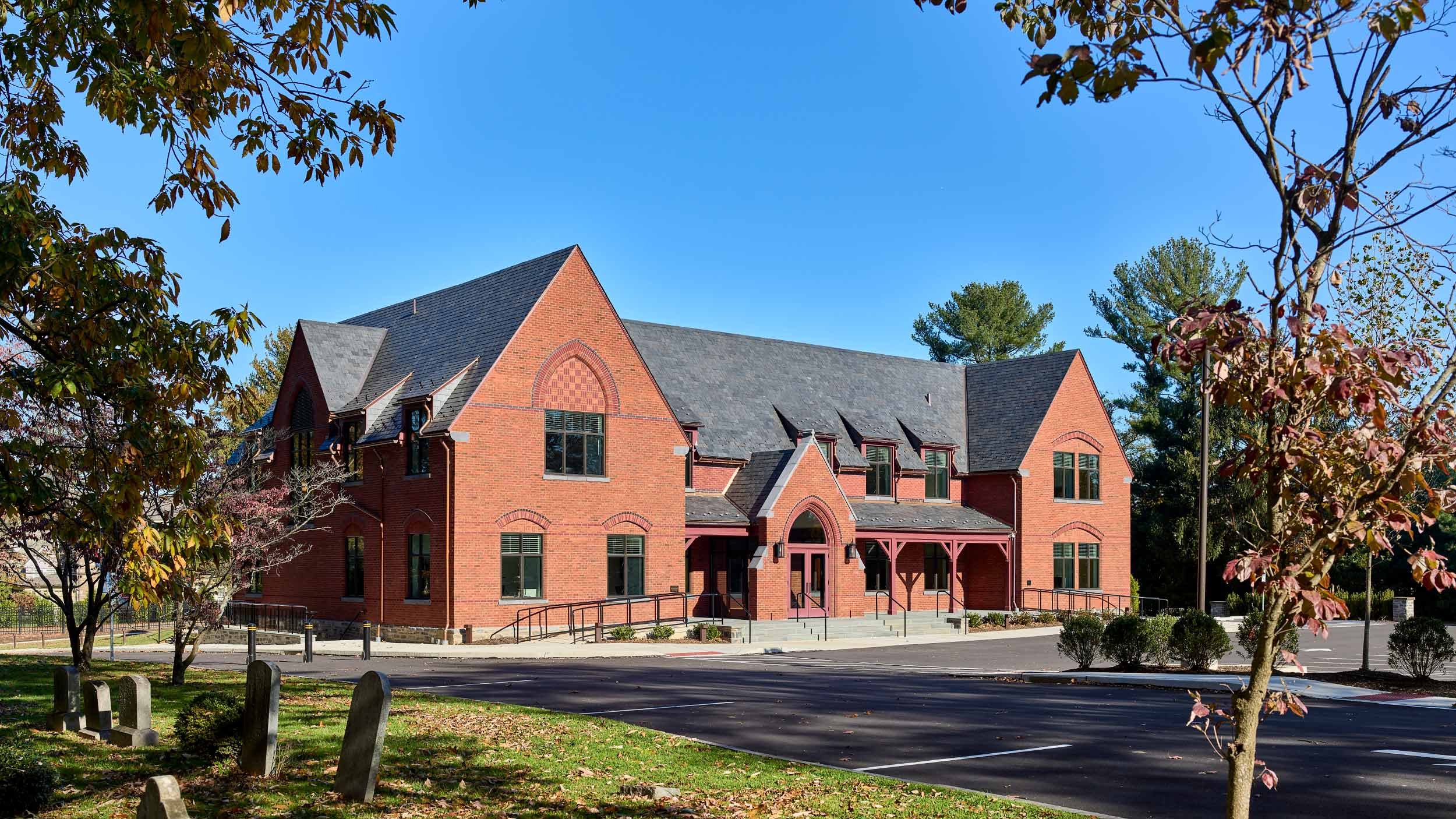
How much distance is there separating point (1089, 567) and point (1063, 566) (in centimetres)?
167

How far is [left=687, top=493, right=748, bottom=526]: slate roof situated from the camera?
39.4 m

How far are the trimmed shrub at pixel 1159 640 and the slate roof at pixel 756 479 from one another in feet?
51.2

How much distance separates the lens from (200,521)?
10.1 m

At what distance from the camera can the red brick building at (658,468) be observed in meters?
35.3

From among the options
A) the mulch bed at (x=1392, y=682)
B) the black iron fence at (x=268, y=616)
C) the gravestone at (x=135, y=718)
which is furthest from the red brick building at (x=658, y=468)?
the gravestone at (x=135, y=718)

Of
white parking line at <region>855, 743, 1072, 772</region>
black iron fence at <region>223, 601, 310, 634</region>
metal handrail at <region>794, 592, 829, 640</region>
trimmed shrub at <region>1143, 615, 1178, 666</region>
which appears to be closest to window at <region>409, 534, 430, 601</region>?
black iron fence at <region>223, 601, 310, 634</region>

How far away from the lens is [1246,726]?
558 cm

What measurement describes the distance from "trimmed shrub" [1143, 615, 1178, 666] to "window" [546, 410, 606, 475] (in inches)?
680

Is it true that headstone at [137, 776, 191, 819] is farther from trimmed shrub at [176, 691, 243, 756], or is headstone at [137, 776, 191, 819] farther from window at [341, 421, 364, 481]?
window at [341, 421, 364, 481]

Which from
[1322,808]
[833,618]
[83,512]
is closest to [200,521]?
[83,512]

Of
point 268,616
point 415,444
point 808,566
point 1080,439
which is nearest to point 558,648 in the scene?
point 415,444

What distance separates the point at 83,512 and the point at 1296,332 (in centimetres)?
898

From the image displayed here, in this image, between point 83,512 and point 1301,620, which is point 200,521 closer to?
point 83,512

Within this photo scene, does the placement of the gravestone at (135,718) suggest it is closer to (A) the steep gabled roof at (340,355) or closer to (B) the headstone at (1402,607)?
(A) the steep gabled roof at (340,355)
